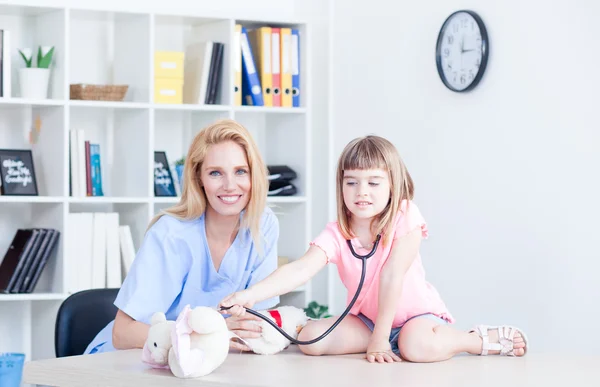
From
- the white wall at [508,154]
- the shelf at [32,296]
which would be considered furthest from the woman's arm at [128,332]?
the shelf at [32,296]

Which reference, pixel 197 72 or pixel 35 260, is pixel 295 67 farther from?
pixel 35 260

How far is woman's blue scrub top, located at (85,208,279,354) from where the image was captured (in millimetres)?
2129

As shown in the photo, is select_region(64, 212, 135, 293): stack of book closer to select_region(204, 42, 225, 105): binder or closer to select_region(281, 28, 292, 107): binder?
select_region(204, 42, 225, 105): binder

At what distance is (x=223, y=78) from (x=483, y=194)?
1336 mm

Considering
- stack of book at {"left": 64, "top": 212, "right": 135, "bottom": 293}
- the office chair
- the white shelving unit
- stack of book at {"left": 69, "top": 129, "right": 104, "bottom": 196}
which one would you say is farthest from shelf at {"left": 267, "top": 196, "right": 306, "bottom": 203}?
the office chair

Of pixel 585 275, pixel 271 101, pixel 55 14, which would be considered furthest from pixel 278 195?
pixel 585 275

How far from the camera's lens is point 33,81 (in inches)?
146

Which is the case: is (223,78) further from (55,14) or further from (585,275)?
(585,275)

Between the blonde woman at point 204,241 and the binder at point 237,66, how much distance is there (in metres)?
1.81

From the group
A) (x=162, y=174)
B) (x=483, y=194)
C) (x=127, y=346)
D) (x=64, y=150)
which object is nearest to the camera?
(x=127, y=346)

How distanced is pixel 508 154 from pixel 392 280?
1491mm

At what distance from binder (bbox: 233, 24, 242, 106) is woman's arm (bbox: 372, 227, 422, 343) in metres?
2.25

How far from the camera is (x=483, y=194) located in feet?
10.9

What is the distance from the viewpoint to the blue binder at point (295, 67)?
410 centimetres
